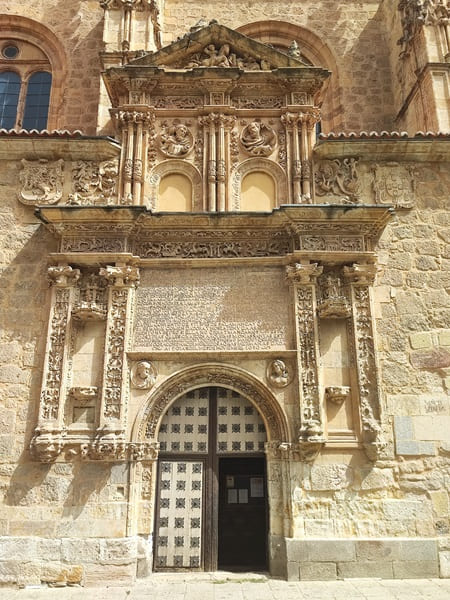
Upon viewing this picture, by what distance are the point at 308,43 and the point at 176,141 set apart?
23.8 ft

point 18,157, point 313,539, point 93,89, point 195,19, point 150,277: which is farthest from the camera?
point 195,19

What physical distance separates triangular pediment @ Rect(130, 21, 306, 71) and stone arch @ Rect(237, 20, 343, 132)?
4192 mm

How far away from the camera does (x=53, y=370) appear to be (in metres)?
7.48

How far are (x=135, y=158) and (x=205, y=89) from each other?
1.80 meters

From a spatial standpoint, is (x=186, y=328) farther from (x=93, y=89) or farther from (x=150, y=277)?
(x=93, y=89)

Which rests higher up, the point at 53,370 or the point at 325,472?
the point at 53,370

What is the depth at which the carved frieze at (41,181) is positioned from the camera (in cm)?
827

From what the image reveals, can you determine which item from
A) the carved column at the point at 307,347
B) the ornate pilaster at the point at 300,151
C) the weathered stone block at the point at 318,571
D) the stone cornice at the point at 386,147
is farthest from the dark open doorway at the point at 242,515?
the stone cornice at the point at 386,147

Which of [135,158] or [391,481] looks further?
[135,158]

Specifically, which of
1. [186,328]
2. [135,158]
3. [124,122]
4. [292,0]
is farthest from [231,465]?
[292,0]

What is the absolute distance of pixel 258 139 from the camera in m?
8.62

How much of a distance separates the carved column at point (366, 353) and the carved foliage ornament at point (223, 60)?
13.7 ft

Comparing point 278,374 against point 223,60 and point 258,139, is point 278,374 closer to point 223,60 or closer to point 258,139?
point 258,139

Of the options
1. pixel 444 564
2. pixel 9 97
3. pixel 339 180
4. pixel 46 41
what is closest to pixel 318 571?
pixel 444 564
